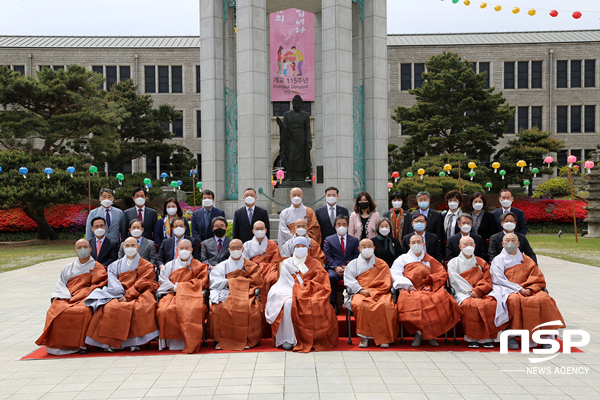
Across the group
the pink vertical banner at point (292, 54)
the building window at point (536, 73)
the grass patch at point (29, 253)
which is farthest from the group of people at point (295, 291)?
the building window at point (536, 73)

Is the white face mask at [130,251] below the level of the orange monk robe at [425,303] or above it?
above

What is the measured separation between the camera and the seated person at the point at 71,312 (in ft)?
21.0

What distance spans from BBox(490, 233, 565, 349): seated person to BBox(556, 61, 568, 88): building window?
37153 mm

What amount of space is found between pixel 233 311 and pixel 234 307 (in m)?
0.06

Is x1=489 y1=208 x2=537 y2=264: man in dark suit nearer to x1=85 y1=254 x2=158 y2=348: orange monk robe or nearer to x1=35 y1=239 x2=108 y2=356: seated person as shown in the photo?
x1=85 y1=254 x2=158 y2=348: orange monk robe

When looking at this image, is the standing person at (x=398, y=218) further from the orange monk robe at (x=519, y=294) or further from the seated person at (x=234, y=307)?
the seated person at (x=234, y=307)

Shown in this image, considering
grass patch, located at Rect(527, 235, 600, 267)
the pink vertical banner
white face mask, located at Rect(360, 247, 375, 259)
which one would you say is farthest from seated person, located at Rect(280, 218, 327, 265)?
grass patch, located at Rect(527, 235, 600, 267)

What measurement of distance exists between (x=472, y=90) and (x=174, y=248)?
25.3 metres

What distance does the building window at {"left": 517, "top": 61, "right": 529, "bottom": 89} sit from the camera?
3838cm

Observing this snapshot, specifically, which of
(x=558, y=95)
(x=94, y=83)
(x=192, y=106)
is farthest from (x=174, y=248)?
(x=558, y=95)

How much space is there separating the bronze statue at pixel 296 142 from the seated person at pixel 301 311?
606cm

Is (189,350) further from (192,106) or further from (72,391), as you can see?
(192,106)

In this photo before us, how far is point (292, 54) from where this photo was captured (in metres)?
13.6

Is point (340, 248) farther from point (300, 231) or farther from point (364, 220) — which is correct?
point (300, 231)
